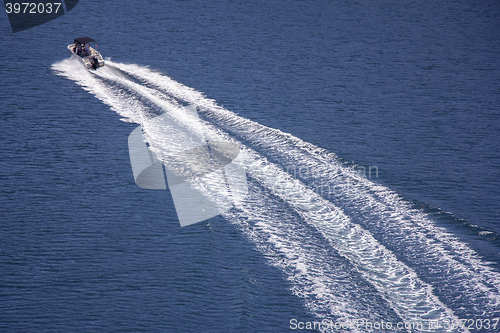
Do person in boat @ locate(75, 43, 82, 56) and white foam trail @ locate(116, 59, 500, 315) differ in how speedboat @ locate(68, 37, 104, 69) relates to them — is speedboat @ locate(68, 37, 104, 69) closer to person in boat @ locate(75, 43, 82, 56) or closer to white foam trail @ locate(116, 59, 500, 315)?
person in boat @ locate(75, 43, 82, 56)

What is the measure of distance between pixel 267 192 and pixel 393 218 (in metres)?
4.63

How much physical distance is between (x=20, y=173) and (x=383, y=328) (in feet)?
51.0

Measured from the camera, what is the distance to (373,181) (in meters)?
17.3

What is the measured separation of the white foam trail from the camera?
40.8ft

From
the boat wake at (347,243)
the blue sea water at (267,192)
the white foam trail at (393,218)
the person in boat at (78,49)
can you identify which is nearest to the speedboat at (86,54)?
the person in boat at (78,49)

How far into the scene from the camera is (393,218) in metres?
14.9

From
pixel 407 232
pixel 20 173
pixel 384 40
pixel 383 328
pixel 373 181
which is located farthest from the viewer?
pixel 384 40

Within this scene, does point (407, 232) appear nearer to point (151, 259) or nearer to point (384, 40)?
point (151, 259)

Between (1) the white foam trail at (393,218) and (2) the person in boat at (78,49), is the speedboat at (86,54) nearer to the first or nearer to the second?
(2) the person in boat at (78,49)

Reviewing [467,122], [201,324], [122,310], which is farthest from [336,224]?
[467,122]

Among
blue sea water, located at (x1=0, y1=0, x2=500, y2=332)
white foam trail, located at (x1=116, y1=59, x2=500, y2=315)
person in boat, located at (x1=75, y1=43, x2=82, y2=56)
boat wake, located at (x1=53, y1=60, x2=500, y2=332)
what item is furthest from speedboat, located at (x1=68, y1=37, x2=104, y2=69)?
white foam trail, located at (x1=116, y1=59, x2=500, y2=315)

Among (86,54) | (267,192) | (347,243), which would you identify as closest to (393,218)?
(347,243)

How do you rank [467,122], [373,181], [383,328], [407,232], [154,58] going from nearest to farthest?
[383,328] → [407,232] → [373,181] → [467,122] → [154,58]

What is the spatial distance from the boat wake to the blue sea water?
0.06 m
